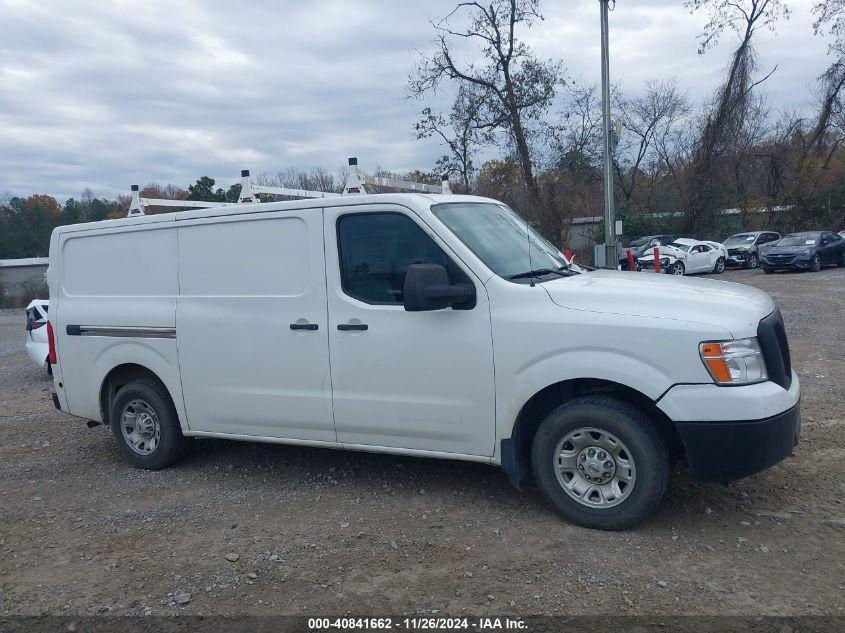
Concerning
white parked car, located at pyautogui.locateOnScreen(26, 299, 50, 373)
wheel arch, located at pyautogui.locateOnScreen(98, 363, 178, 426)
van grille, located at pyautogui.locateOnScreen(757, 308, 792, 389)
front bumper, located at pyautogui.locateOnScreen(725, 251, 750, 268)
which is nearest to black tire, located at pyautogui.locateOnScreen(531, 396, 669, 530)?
van grille, located at pyautogui.locateOnScreen(757, 308, 792, 389)

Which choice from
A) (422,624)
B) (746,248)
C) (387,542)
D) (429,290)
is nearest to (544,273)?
Result: (429,290)

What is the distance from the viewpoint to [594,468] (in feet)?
14.1

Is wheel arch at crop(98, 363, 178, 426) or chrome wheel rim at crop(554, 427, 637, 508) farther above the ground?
wheel arch at crop(98, 363, 178, 426)

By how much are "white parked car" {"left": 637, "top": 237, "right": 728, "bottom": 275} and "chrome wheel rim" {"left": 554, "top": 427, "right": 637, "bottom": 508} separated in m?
23.3

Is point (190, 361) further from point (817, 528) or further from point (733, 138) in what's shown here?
point (733, 138)

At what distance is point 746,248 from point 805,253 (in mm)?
5092

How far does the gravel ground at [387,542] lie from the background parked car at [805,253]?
2192 cm

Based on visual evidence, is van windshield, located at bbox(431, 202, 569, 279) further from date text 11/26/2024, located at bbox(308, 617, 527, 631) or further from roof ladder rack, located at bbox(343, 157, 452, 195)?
date text 11/26/2024, located at bbox(308, 617, 527, 631)

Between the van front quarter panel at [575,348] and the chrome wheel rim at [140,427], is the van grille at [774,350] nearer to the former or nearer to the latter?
the van front quarter panel at [575,348]

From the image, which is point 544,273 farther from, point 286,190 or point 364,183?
point 286,190

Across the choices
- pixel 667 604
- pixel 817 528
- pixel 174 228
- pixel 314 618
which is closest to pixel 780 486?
pixel 817 528

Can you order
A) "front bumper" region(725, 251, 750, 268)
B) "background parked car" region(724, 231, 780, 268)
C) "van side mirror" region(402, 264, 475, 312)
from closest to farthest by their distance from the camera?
"van side mirror" region(402, 264, 475, 312)
"background parked car" region(724, 231, 780, 268)
"front bumper" region(725, 251, 750, 268)

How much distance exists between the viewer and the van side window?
481 centimetres

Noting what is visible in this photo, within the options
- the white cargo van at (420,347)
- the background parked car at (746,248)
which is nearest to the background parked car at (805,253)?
the background parked car at (746,248)
